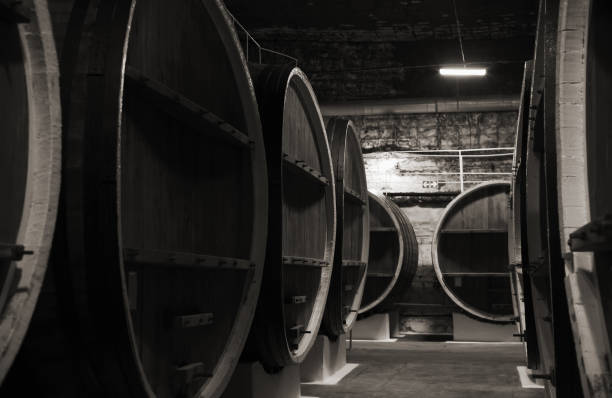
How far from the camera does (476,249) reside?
9117mm

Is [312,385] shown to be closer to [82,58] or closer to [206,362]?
[206,362]

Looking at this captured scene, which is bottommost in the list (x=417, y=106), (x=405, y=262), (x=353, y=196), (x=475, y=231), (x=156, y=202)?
(x=405, y=262)

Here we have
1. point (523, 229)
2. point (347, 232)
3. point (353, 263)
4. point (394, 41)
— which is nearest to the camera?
point (523, 229)

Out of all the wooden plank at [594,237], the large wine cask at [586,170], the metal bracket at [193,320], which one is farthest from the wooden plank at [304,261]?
the wooden plank at [594,237]

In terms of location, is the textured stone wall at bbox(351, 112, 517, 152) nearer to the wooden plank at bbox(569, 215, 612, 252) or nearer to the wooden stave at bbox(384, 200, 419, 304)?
the wooden stave at bbox(384, 200, 419, 304)

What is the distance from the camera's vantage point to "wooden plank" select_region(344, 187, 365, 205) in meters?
5.89

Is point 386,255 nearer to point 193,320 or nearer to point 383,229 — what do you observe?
point 383,229

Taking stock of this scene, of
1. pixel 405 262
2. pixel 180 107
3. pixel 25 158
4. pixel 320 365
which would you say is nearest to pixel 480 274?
pixel 405 262

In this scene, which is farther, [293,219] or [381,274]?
[381,274]

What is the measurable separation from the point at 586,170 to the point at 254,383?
228cm

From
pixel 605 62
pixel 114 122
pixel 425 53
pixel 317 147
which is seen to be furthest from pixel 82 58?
pixel 425 53

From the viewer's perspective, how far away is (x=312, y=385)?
5305 mm

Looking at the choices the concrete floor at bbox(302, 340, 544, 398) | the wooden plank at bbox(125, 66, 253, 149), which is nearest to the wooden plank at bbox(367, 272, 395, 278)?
the concrete floor at bbox(302, 340, 544, 398)

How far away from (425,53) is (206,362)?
8.68 meters
